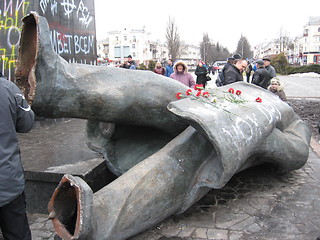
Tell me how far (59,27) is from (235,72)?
3645 mm

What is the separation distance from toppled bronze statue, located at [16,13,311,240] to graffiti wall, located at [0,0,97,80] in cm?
311

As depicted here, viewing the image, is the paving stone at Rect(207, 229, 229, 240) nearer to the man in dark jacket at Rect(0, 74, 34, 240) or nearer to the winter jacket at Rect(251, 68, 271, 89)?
the man in dark jacket at Rect(0, 74, 34, 240)

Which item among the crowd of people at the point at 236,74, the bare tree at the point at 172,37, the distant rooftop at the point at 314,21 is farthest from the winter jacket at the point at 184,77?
the distant rooftop at the point at 314,21

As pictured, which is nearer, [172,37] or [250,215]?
[250,215]

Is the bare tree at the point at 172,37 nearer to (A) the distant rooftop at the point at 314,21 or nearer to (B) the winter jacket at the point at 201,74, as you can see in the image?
(B) the winter jacket at the point at 201,74

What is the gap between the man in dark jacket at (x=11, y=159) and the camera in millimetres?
2451

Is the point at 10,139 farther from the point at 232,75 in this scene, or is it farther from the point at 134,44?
the point at 134,44

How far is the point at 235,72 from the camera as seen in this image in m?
6.20

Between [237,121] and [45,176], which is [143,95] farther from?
[45,176]

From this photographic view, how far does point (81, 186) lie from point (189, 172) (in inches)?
47.7

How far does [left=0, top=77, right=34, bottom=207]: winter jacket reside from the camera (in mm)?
2445

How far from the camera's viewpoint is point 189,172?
10.8 ft

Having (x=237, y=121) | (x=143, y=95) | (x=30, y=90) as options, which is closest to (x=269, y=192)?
(x=237, y=121)

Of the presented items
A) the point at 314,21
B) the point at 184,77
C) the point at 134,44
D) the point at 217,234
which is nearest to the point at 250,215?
the point at 217,234
